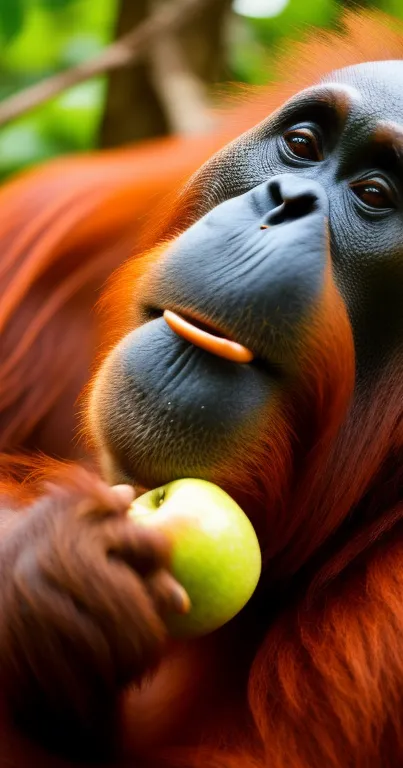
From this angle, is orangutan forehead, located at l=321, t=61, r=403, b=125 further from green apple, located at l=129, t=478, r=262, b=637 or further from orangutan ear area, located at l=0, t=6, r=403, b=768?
green apple, located at l=129, t=478, r=262, b=637

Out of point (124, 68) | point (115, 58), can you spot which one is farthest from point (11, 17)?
point (124, 68)

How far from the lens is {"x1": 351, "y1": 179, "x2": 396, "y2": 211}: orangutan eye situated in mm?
1903

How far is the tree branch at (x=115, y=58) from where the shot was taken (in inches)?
128

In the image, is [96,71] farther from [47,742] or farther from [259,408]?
[47,742]

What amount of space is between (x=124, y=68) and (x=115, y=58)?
1.01ft

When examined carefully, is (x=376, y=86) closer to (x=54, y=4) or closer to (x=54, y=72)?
(x=54, y=4)

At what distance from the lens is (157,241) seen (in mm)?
2336

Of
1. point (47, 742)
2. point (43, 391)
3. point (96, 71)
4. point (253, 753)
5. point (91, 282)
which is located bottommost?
point (253, 753)

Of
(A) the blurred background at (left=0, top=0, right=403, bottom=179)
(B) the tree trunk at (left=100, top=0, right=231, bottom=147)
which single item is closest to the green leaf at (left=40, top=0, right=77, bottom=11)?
(A) the blurred background at (left=0, top=0, right=403, bottom=179)

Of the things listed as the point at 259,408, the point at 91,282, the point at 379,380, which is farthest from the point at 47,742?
the point at 91,282

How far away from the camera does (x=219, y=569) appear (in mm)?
1545

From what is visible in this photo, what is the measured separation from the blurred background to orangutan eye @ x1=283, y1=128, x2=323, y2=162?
1403 millimetres

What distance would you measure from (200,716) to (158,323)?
0.78m

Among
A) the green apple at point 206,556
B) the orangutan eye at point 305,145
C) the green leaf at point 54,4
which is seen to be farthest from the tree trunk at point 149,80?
the green apple at point 206,556
